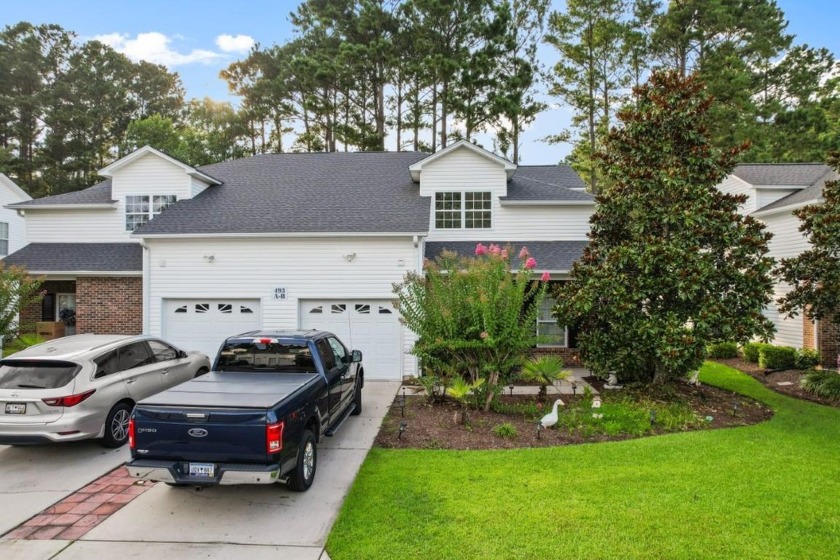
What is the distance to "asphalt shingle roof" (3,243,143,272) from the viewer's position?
14.3 metres

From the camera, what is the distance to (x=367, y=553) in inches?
178

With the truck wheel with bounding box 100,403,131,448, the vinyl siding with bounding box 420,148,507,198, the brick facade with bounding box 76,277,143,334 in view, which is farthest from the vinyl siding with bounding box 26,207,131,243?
the truck wheel with bounding box 100,403,131,448

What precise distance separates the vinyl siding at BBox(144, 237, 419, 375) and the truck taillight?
7.94m

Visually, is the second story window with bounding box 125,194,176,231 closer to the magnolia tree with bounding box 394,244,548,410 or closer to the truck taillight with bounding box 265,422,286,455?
the magnolia tree with bounding box 394,244,548,410

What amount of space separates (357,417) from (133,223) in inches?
460

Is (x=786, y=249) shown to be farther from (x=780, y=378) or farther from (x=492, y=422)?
(x=492, y=422)

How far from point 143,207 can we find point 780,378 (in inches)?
774

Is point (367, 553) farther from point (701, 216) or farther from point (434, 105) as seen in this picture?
point (434, 105)

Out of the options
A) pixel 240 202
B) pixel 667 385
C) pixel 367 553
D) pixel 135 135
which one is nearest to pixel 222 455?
pixel 367 553

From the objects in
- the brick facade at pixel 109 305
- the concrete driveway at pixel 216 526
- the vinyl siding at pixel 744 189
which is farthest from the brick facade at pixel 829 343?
the brick facade at pixel 109 305

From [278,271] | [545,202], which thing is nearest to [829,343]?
[545,202]

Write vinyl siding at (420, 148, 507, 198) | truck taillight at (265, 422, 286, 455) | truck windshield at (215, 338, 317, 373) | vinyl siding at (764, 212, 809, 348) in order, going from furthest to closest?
vinyl siding at (420, 148, 507, 198) < vinyl siding at (764, 212, 809, 348) < truck windshield at (215, 338, 317, 373) < truck taillight at (265, 422, 286, 455)

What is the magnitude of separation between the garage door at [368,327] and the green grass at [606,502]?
5.70m

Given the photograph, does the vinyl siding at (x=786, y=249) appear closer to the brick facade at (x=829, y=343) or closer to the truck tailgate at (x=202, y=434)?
the brick facade at (x=829, y=343)
